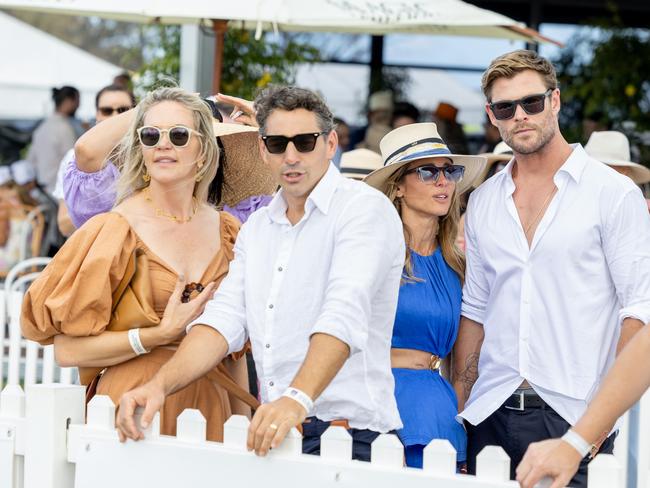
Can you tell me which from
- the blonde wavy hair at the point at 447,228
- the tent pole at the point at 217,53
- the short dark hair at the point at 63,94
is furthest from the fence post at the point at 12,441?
the short dark hair at the point at 63,94

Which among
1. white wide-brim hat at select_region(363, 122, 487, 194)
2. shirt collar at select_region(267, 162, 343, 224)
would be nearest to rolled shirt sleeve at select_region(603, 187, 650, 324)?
white wide-brim hat at select_region(363, 122, 487, 194)

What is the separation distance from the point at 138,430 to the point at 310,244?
2.09 ft

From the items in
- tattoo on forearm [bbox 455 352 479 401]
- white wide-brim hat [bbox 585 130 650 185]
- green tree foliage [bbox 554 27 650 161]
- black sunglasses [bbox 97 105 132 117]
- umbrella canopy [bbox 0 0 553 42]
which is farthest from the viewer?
green tree foliage [bbox 554 27 650 161]

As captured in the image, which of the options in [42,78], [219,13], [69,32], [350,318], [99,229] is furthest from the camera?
[69,32]

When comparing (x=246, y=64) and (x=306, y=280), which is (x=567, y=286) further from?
(x=246, y=64)

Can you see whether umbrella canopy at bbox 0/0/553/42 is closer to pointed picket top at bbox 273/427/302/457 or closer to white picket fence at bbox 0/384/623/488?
white picket fence at bbox 0/384/623/488

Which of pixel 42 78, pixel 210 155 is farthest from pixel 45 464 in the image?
pixel 42 78

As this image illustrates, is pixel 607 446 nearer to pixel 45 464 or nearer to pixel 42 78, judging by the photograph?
pixel 45 464

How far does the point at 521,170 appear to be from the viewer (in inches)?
130

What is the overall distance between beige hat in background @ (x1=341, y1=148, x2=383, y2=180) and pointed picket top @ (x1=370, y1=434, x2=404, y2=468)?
9.46ft

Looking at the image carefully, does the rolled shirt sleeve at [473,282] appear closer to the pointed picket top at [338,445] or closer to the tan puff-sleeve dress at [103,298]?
the tan puff-sleeve dress at [103,298]

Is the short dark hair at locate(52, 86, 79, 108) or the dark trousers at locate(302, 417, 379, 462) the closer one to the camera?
the dark trousers at locate(302, 417, 379, 462)

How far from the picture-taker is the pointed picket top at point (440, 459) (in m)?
2.23

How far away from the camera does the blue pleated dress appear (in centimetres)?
318
